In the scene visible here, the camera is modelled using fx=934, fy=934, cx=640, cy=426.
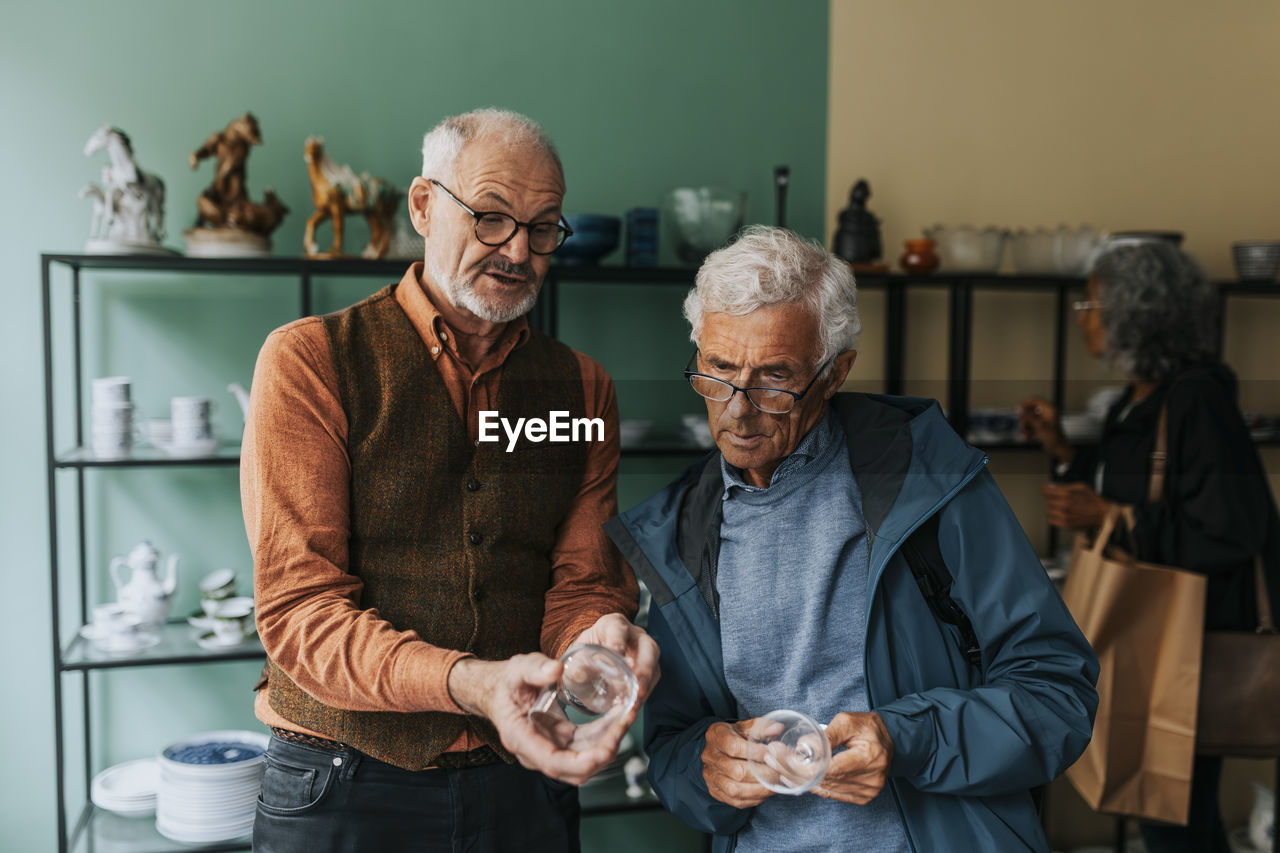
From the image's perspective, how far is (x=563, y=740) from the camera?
966 mm

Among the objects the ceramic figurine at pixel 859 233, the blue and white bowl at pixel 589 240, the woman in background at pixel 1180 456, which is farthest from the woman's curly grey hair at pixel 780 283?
the ceramic figurine at pixel 859 233

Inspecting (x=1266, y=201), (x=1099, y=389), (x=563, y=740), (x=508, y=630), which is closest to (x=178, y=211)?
(x=508, y=630)

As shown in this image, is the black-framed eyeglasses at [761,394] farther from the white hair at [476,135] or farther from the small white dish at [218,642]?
the small white dish at [218,642]

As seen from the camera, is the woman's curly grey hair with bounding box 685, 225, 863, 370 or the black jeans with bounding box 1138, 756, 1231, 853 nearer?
the woman's curly grey hair with bounding box 685, 225, 863, 370

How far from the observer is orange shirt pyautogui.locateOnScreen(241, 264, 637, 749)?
105cm

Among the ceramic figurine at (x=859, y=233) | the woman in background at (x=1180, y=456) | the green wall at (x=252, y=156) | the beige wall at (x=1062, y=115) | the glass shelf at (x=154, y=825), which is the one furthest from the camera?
the beige wall at (x=1062, y=115)

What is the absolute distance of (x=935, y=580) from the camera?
1.14 metres

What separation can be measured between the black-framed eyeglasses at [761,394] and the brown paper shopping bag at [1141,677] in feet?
4.26

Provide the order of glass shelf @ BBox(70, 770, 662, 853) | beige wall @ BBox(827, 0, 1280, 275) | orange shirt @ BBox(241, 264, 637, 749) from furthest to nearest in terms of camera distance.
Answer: beige wall @ BBox(827, 0, 1280, 275) → glass shelf @ BBox(70, 770, 662, 853) → orange shirt @ BBox(241, 264, 637, 749)

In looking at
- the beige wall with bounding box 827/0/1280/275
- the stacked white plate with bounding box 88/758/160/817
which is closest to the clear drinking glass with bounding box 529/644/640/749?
the stacked white plate with bounding box 88/758/160/817

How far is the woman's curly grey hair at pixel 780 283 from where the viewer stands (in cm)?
113

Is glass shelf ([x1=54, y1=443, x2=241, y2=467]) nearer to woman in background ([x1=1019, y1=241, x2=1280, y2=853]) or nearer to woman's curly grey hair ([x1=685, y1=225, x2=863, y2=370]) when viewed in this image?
woman's curly grey hair ([x1=685, y1=225, x2=863, y2=370])

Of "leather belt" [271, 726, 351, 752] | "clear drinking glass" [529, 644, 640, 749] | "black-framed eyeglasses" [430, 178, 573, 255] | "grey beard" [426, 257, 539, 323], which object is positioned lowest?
"leather belt" [271, 726, 351, 752]

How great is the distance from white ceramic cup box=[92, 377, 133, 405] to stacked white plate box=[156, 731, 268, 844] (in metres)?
0.83
